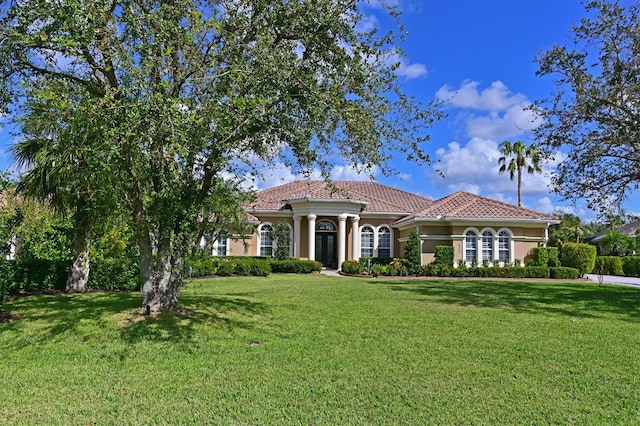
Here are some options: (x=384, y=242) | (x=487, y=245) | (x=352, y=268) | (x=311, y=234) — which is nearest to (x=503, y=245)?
(x=487, y=245)

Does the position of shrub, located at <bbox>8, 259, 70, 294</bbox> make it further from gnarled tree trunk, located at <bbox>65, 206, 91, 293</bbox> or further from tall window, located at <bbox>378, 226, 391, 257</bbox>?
tall window, located at <bbox>378, 226, 391, 257</bbox>

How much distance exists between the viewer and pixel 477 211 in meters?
27.0

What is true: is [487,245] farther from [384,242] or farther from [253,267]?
[253,267]

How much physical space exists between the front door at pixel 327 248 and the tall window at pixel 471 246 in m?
9.03

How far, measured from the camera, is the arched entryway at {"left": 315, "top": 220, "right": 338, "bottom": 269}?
31594 millimetres

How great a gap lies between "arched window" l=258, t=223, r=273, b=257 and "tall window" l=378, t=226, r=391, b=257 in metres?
7.55

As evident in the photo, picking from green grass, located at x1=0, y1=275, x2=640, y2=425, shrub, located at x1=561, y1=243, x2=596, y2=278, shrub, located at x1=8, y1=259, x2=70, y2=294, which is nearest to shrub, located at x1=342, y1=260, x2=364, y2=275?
shrub, located at x1=561, y1=243, x2=596, y2=278

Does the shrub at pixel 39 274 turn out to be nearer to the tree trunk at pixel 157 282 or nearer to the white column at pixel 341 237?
the tree trunk at pixel 157 282

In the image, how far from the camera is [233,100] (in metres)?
7.17

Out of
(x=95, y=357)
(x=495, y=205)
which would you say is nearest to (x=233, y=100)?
(x=95, y=357)

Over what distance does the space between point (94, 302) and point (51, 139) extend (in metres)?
4.68

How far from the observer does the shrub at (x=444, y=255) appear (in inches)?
1008

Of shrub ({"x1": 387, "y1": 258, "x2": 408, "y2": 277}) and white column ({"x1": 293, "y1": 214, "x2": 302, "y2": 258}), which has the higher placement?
white column ({"x1": 293, "y1": 214, "x2": 302, "y2": 258})

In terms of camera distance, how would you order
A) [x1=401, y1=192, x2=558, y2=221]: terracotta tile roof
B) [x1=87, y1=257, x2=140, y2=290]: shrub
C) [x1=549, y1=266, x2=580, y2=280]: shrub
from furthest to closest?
[x1=401, y1=192, x2=558, y2=221]: terracotta tile roof, [x1=549, y1=266, x2=580, y2=280]: shrub, [x1=87, y1=257, x2=140, y2=290]: shrub
